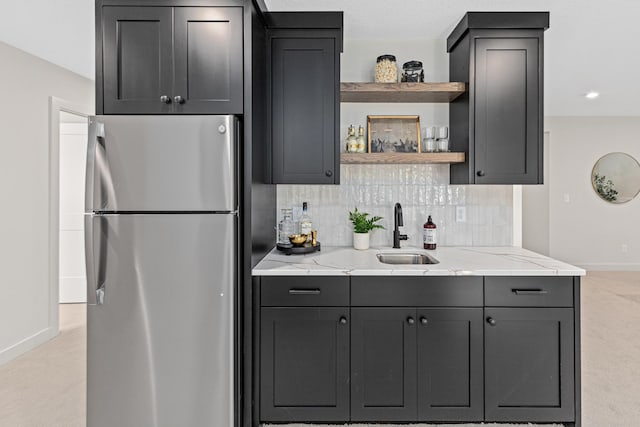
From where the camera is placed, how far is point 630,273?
5855 mm

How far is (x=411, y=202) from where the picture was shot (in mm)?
2816

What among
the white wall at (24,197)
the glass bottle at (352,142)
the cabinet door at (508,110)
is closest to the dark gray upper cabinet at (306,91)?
the glass bottle at (352,142)

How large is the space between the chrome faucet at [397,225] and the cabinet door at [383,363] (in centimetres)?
78

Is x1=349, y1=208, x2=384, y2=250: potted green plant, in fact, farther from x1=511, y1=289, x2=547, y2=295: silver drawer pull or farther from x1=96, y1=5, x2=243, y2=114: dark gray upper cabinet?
x1=96, y1=5, x2=243, y2=114: dark gray upper cabinet

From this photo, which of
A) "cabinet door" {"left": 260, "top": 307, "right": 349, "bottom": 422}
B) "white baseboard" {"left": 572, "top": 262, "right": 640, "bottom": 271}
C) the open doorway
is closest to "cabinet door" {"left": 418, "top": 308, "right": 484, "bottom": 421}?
"cabinet door" {"left": 260, "top": 307, "right": 349, "bottom": 422}

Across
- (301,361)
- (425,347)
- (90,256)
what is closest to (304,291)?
(301,361)

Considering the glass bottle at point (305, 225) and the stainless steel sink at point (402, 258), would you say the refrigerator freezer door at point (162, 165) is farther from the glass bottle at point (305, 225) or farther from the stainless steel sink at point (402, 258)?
the stainless steel sink at point (402, 258)

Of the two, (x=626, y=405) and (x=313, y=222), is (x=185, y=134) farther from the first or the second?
(x=626, y=405)

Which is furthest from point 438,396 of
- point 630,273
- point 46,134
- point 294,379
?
point 630,273

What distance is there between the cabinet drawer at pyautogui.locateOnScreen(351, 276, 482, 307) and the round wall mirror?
17.8 ft

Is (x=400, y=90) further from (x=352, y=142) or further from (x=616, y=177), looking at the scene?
(x=616, y=177)

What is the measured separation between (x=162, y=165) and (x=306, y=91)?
0.98 metres

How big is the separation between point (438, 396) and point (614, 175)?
5903mm

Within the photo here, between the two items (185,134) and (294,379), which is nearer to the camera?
(185,134)
